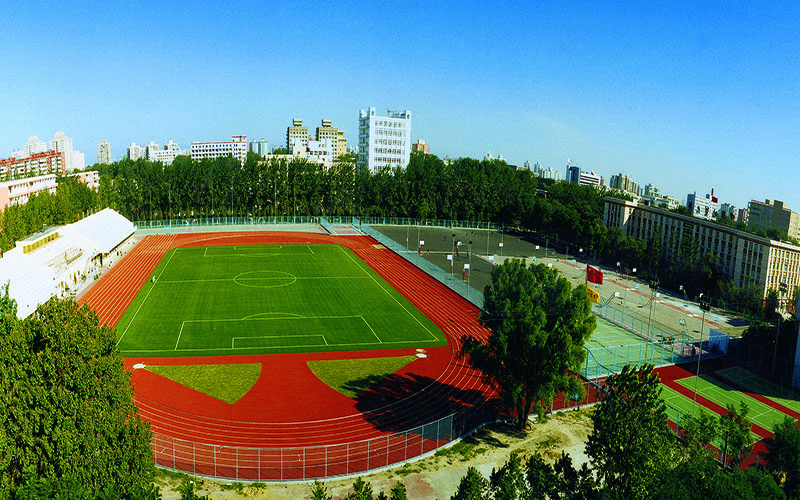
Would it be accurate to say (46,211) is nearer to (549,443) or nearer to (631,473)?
(549,443)

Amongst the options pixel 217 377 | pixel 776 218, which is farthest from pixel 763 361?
pixel 776 218

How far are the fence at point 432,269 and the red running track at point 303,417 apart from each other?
772 cm

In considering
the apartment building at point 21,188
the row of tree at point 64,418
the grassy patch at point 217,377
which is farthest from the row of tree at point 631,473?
the apartment building at point 21,188

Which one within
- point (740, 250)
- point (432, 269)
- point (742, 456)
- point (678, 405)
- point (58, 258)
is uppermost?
point (740, 250)

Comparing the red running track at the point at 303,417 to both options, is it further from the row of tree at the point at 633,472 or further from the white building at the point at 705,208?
the white building at the point at 705,208

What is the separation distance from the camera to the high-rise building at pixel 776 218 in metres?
76.2

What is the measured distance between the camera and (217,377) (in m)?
29.5

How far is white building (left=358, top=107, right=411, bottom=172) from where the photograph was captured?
119m

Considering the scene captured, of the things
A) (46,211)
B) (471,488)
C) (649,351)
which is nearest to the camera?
(471,488)

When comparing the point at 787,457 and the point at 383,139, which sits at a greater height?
the point at 383,139

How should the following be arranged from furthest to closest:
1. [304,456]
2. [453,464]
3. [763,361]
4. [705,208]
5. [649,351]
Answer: [705,208]
[649,351]
[763,361]
[453,464]
[304,456]

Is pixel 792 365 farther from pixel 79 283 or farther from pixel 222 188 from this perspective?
pixel 222 188

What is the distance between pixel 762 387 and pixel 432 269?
1128 inches

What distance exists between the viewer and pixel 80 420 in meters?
13.9
